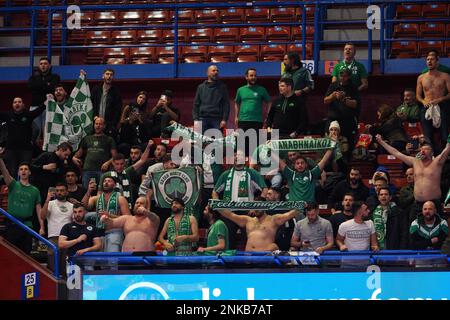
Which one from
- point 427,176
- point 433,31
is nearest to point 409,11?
point 433,31

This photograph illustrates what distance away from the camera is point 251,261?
9227mm

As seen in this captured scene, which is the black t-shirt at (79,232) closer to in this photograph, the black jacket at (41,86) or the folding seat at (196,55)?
the black jacket at (41,86)

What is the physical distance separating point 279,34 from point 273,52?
0.38 meters

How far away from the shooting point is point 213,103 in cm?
1402

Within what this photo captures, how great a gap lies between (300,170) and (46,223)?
3.67 metres

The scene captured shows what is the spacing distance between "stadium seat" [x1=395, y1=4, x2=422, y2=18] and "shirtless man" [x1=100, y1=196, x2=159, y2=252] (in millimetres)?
7346

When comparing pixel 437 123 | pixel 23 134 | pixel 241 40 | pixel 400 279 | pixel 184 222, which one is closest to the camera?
pixel 400 279

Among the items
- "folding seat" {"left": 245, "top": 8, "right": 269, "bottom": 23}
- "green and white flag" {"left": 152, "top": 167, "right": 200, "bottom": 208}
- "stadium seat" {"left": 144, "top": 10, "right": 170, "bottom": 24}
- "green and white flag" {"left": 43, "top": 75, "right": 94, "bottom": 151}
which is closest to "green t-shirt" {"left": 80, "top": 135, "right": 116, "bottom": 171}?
"green and white flag" {"left": 43, "top": 75, "right": 94, "bottom": 151}

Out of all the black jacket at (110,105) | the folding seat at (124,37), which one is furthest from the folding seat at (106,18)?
the black jacket at (110,105)

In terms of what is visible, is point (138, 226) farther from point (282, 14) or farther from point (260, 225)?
point (282, 14)

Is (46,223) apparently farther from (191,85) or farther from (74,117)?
(191,85)

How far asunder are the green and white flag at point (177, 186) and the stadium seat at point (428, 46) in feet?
20.1

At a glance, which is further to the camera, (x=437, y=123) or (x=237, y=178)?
(x=437, y=123)

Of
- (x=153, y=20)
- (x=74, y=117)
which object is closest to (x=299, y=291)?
(x=74, y=117)
